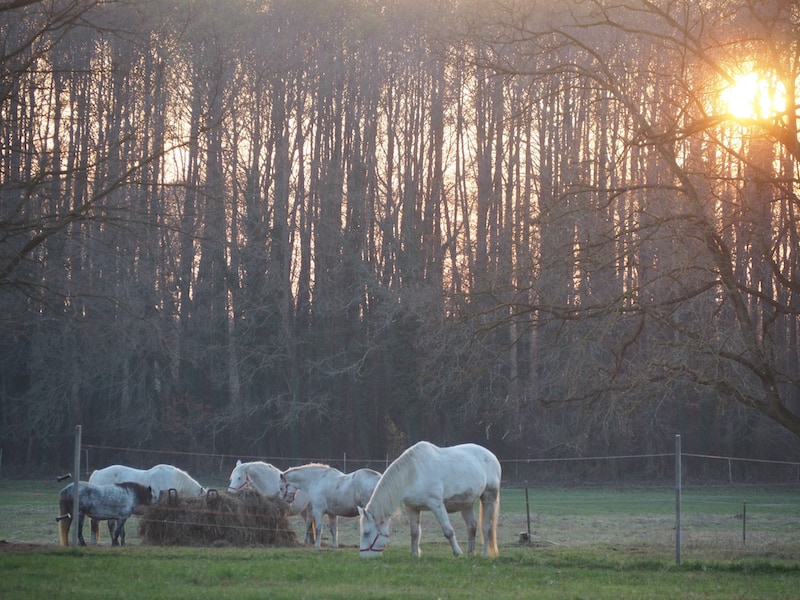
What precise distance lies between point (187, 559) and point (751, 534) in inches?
482

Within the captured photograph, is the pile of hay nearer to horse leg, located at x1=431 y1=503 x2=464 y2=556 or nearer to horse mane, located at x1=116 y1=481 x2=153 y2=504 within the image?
horse mane, located at x1=116 y1=481 x2=153 y2=504

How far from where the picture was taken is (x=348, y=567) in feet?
36.2

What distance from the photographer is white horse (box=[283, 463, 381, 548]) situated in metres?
16.6

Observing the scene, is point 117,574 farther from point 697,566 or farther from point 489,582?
point 697,566

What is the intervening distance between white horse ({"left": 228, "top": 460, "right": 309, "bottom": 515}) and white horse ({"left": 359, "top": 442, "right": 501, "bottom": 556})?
147 inches

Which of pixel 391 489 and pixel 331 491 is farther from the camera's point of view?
pixel 331 491

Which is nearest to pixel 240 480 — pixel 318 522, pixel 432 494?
pixel 318 522

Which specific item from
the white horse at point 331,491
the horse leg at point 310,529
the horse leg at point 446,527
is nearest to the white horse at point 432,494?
the horse leg at point 446,527

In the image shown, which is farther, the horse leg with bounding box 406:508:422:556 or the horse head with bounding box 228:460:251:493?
the horse head with bounding box 228:460:251:493

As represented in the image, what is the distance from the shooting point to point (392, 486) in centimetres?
1347

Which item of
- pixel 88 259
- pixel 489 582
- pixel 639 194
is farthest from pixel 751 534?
pixel 88 259

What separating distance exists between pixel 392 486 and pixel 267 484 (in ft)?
17.1

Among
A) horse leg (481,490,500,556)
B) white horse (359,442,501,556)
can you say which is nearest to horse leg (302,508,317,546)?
white horse (359,442,501,556)

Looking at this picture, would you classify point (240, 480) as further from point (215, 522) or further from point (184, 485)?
A: point (215, 522)
